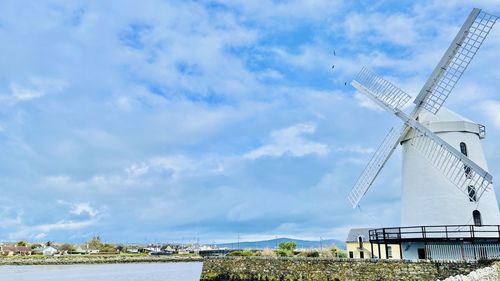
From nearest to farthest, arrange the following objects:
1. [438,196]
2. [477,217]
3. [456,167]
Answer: [456,167], [477,217], [438,196]

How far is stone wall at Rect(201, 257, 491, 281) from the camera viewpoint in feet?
65.7

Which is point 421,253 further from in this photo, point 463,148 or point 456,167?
point 463,148

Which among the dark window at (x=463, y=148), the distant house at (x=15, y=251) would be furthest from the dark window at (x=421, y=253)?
the distant house at (x=15, y=251)

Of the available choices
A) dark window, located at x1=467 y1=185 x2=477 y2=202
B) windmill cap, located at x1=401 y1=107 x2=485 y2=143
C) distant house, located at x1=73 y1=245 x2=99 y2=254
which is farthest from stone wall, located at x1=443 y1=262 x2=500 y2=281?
distant house, located at x1=73 y1=245 x2=99 y2=254

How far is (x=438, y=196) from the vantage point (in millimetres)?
22812

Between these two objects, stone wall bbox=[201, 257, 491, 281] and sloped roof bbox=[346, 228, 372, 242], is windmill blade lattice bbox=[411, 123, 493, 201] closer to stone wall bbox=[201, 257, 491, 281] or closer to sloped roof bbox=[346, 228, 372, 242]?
stone wall bbox=[201, 257, 491, 281]

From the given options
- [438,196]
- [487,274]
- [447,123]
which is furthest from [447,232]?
[447,123]

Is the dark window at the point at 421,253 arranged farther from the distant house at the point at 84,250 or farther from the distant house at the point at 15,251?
the distant house at the point at 84,250

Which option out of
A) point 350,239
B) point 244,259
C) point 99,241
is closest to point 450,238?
point 244,259

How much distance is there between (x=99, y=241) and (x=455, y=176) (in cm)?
13546

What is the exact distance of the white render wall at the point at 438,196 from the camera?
2238cm

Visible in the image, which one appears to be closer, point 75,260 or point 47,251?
point 75,260

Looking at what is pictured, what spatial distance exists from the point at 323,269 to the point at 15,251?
365 ft

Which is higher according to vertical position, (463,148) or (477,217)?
(463,148)
